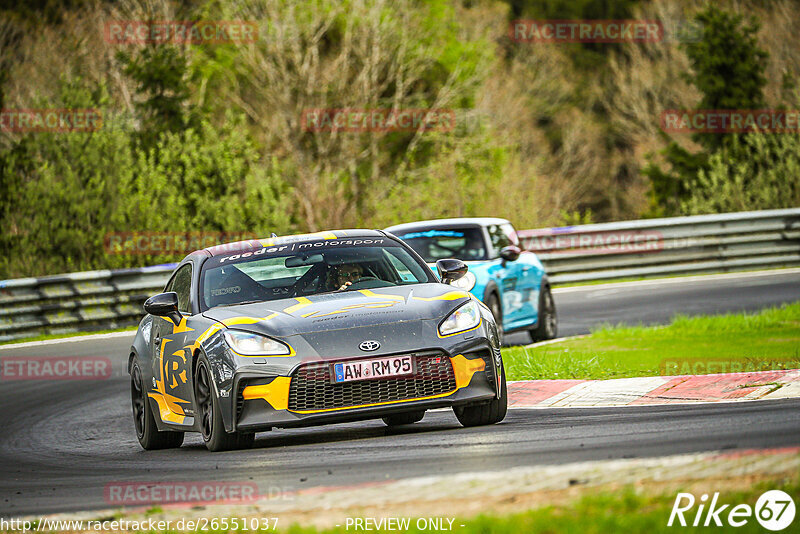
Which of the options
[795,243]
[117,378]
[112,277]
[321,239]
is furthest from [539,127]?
[321,239]

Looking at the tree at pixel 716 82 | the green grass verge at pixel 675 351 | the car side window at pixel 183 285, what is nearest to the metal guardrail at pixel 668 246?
the tree at pixel 716 82

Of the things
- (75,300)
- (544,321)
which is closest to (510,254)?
(544,321)

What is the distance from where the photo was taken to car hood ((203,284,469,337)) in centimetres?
856

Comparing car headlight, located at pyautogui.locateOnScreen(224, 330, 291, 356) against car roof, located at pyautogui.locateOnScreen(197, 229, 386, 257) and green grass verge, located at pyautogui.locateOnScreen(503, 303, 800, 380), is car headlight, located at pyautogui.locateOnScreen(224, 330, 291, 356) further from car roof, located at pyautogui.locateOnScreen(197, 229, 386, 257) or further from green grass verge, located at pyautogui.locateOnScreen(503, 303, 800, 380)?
green grass verge, located at pyautogui.locateOnScreen(503, 303, 800, 380)

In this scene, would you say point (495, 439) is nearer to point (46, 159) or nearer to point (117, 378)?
point (117, 378)

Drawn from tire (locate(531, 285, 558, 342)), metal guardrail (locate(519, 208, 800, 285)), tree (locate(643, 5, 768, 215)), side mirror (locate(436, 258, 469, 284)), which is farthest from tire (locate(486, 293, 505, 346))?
tree (locate(643, 5, 768, 215))

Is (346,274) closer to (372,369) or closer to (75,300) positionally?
(372,369)

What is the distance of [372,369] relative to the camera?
837 cm

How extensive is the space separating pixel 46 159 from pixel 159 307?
16.2 meters

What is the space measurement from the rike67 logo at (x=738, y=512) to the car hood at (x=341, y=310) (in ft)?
11.6

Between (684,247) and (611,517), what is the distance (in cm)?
2077

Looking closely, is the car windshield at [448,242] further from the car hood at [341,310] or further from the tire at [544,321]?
the car hood at [341,310]

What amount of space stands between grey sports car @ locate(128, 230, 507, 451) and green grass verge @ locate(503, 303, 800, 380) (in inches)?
94.6

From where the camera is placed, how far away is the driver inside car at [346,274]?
9.58 meters
